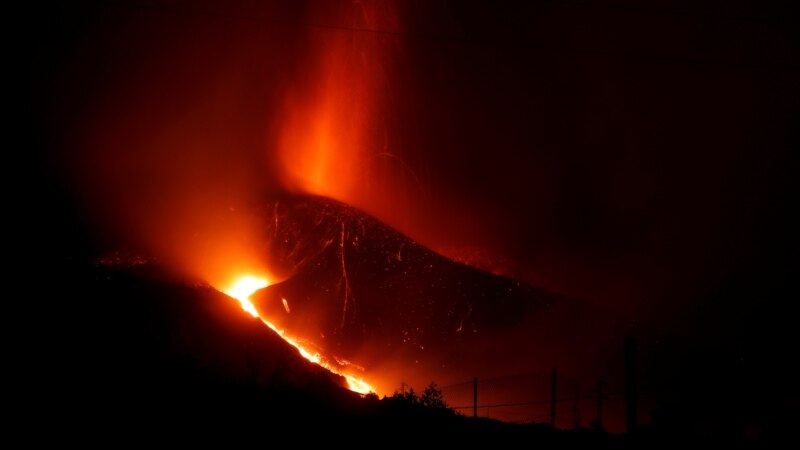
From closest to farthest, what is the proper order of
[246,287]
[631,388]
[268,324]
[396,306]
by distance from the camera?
A: [631,388]
[268,324]
[246,287]
[396,306]

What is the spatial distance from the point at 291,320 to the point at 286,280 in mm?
6066

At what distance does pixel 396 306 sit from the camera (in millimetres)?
57312

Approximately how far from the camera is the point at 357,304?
55250 mm

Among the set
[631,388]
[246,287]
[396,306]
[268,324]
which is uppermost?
[396,306]

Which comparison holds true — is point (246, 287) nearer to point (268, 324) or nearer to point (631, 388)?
point (268, 324)

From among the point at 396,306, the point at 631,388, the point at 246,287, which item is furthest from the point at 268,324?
the point at 631,388

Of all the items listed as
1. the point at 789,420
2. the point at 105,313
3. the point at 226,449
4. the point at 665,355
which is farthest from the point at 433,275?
the point at 226,449

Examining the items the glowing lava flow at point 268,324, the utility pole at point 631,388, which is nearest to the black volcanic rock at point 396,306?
the glowing lava flow at point 268,324

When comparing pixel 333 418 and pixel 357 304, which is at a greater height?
pixel 357 304

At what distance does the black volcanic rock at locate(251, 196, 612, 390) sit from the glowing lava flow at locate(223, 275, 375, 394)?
1052 millimetres

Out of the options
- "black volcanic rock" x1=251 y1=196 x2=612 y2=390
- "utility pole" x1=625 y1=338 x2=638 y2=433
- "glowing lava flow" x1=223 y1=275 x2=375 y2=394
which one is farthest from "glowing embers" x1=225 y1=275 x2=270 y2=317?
"utility pole" x1=625 y1=338 x2=638 y2=433

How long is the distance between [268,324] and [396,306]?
1324 centimetres

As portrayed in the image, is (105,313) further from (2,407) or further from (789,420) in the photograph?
(789,420)

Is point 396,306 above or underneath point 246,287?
above
